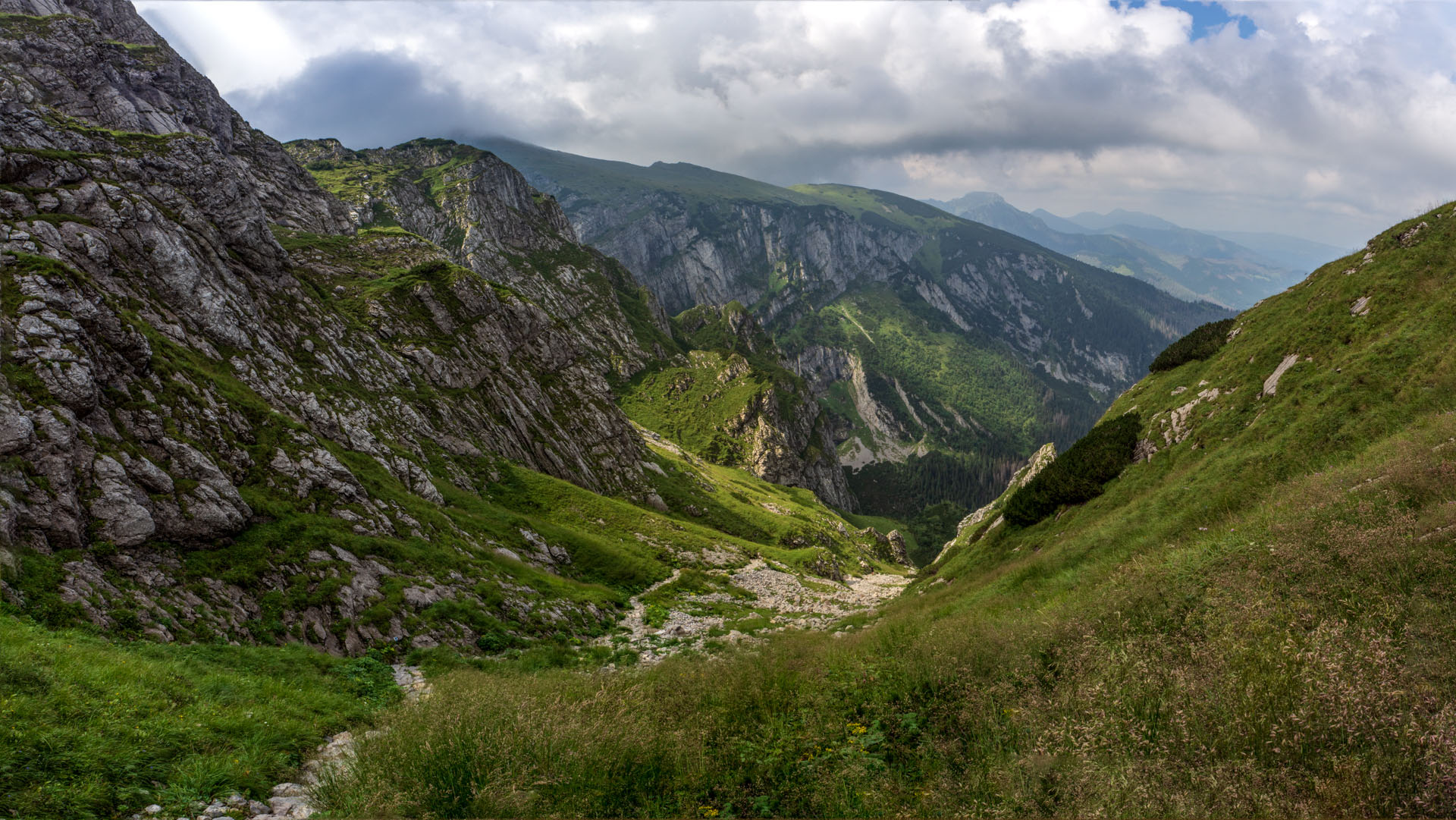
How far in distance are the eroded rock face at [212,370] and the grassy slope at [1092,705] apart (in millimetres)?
14704

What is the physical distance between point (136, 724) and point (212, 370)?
107ft

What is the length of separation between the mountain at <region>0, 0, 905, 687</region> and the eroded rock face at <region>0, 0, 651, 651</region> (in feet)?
0.47

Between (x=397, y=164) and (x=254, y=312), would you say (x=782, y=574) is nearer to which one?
(x=254, y=312)

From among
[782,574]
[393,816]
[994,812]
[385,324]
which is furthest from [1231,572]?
[385,324]

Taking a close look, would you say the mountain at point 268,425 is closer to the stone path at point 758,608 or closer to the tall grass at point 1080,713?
the stone path at point 758,608

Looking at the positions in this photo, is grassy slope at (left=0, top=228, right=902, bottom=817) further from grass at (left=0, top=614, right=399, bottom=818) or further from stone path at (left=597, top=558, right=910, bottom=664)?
stone path at (left=597, top=558, right=910, bottom=664)

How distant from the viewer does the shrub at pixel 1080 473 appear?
2980 centimetres

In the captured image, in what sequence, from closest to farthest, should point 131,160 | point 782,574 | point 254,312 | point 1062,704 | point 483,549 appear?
1. point 1062,704
2. point 483,549
3. point 254,312
4. point 131,160
5. point 782,574

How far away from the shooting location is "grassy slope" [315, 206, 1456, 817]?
6230 millimetres

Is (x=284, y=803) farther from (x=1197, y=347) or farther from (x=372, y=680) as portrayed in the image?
(x=1197, y=347)

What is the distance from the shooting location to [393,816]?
7.05 m

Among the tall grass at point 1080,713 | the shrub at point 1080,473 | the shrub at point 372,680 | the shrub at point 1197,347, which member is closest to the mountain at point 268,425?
the shrub at point 372,680

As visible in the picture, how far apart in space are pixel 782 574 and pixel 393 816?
59.3 m

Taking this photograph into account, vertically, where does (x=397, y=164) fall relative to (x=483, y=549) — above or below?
above
